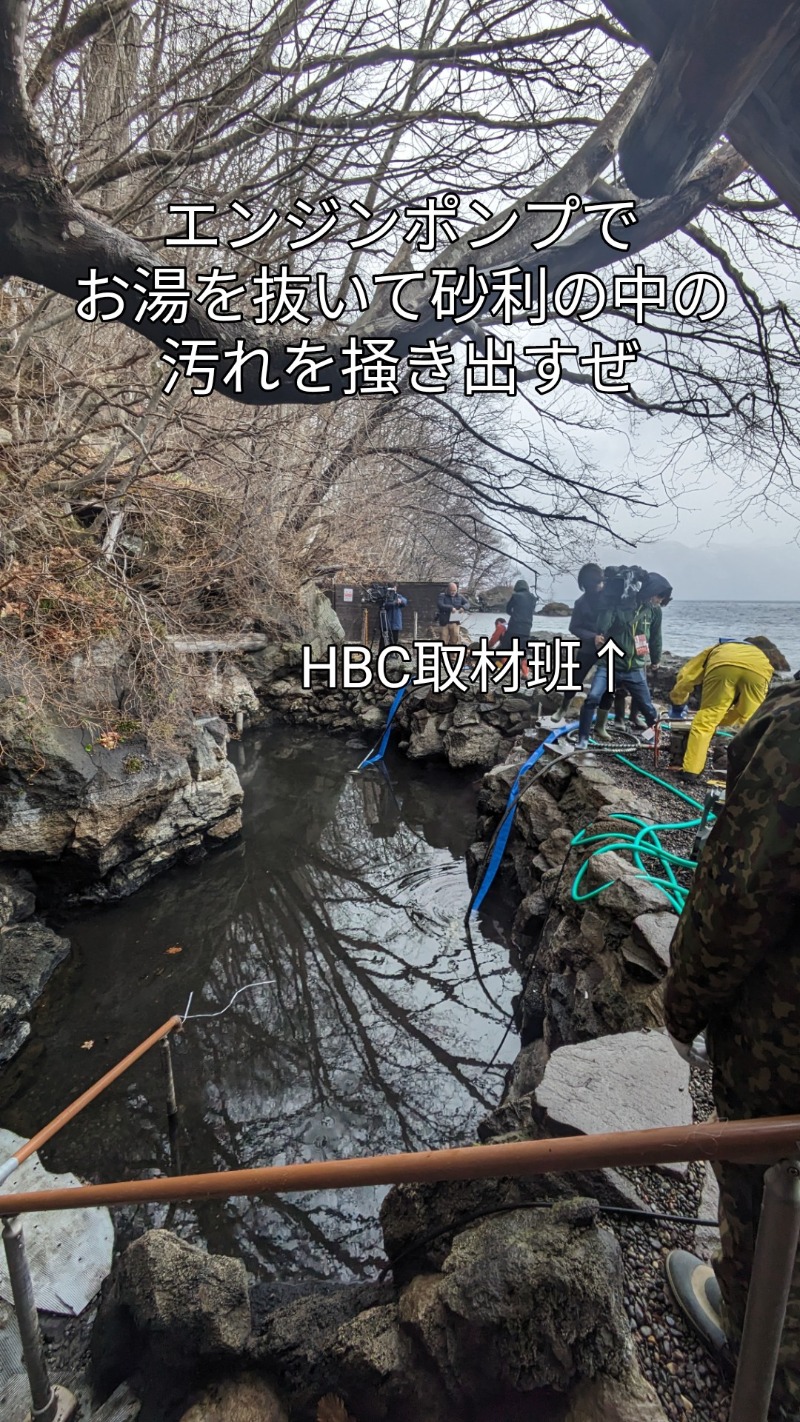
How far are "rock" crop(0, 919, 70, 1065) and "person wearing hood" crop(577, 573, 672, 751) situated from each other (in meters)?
5.70

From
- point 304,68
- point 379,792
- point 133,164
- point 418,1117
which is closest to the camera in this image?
point 304,68

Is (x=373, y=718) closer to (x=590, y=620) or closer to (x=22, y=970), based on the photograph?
(x=590, y=620)

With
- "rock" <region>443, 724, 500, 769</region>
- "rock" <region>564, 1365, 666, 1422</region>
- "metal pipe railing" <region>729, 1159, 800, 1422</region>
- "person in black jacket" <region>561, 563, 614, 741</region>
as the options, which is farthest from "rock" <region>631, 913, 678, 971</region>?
"rock" <region>443, 724, 500, 769</region>

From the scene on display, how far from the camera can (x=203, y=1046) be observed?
4477 mm

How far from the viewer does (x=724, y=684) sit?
5.12 m

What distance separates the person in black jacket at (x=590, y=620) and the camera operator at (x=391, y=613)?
7189 mm

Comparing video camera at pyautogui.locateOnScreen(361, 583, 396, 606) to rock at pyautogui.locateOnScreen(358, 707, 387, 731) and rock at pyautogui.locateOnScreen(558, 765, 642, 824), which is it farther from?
rock at pyautogui.locateOnScreen(558, 765, 642, 824)

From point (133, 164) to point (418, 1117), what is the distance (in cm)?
626

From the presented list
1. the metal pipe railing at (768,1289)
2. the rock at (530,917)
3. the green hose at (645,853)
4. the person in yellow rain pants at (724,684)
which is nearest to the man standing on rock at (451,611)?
the person in yellow rain pants at (724,684)

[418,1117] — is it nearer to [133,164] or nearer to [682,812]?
[682,812]

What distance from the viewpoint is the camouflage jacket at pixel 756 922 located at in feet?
3.65

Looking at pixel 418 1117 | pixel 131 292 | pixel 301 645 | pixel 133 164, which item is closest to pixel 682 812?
pixel 418 1117

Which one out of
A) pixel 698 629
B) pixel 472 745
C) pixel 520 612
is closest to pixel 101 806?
pixel 472 745

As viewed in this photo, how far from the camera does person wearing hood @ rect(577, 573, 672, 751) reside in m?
6.52
